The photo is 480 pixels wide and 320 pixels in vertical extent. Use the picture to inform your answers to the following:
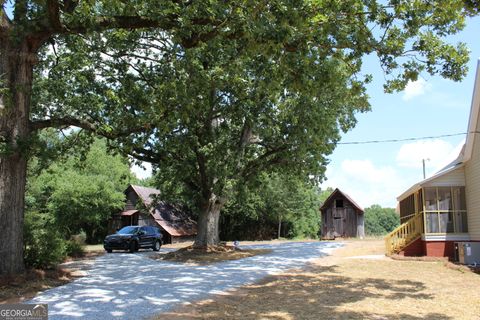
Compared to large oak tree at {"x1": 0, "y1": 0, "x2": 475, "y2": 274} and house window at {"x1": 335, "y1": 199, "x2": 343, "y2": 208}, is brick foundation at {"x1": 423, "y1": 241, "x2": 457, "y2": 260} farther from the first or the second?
house window at {"x1": 335, "y1": 199, "x2": 343, "y2": 208}

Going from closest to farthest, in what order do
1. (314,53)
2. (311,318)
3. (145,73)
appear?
(311,318) → (314,53) → (145,73)

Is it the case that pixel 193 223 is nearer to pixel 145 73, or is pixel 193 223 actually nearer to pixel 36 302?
pixel 145 73

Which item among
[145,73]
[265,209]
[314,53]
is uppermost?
[145,73]

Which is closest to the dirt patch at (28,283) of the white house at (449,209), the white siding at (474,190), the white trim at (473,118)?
the white house at (449,209)

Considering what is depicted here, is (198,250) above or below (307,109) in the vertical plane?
below

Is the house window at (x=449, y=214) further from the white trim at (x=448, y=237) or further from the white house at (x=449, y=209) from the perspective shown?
the white trim at (x=448, y=237)

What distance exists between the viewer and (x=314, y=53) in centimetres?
1101

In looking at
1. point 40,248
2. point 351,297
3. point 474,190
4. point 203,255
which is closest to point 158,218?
point 203,255

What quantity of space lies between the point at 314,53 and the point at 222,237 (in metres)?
35.5

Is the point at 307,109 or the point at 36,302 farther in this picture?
the point at 307,109

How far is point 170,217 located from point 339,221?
16.7m

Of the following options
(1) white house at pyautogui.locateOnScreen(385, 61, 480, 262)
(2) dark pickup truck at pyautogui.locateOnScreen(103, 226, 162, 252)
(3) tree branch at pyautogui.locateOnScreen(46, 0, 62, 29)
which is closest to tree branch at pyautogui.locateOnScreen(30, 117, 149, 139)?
(3) tree branch at pyautogui.locateOnScreen(46, 0, 62, 29)

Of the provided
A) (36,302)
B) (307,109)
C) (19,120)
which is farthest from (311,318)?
(307,109)

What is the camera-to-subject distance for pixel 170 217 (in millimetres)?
40875
